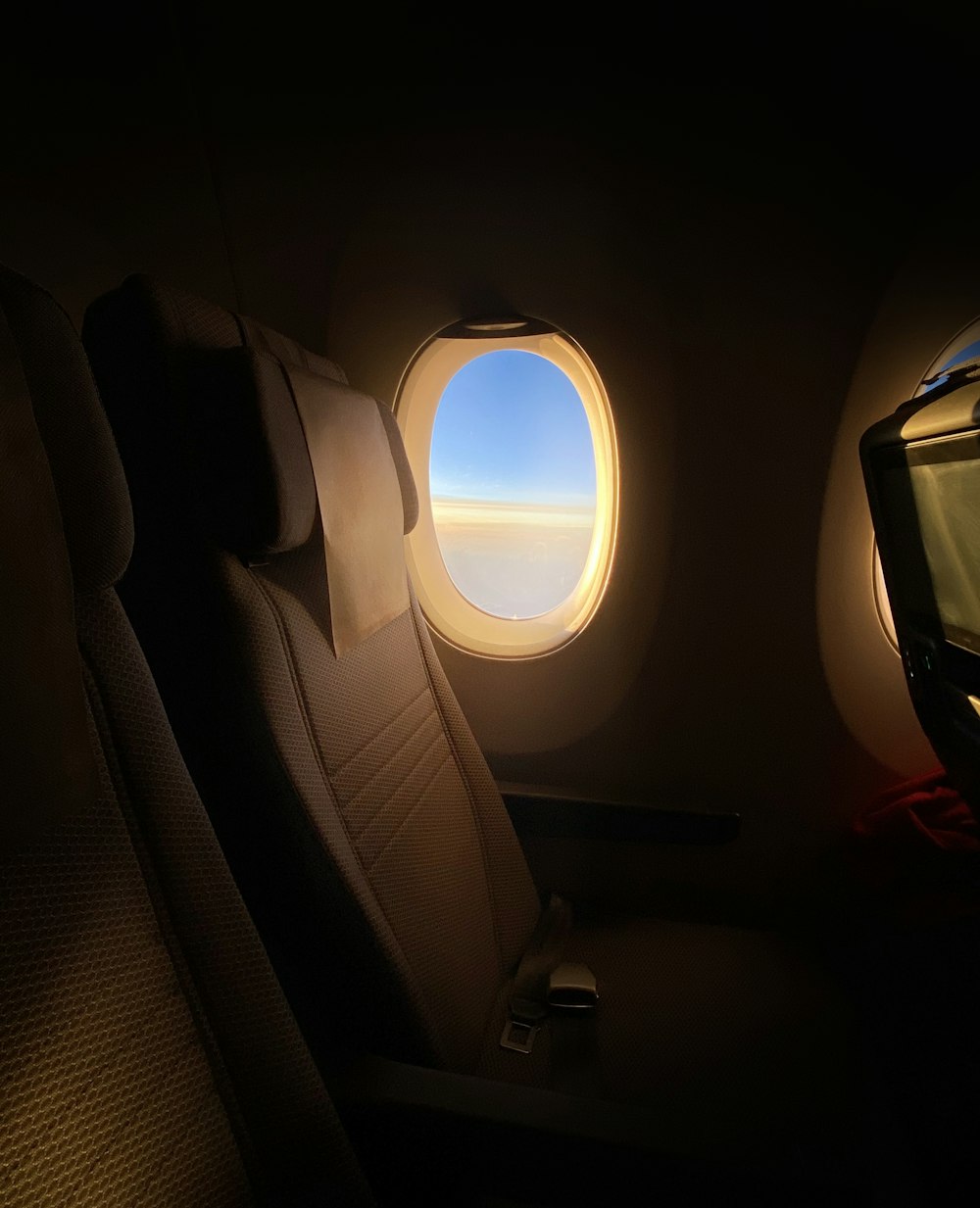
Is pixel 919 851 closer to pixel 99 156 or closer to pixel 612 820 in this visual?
pixel 612 820

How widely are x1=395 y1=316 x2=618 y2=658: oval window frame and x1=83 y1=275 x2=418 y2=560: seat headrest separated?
769mm

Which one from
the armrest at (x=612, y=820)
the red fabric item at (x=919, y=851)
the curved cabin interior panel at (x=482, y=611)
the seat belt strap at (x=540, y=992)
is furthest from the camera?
the armrest at (x=612, y=820)

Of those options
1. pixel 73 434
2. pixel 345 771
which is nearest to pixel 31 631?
pixel 73 434

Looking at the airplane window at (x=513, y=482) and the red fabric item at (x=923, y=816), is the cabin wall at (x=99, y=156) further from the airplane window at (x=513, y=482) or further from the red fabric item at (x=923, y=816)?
the red fabric item at (x=923, y=816)

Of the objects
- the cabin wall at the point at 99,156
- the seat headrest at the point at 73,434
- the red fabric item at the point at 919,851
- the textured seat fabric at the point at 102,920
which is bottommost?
the red fabric item at the point at 919,851

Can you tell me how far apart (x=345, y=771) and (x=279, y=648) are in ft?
0.72

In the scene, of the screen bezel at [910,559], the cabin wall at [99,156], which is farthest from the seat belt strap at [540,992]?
the cabin wall at [99,156]

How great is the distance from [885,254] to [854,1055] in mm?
1478

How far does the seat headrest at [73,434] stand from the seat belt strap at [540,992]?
1.01 m

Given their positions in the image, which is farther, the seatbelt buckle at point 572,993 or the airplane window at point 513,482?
the airplane window at point 513,482

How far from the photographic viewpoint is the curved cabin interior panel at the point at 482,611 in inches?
22.7

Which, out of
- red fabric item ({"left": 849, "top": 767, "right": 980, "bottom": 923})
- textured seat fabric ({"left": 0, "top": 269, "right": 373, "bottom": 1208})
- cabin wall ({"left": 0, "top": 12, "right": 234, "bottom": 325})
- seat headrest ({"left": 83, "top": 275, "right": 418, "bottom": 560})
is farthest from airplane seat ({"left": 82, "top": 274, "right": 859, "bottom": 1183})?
cabin wall ({"left": 0, "top": 12, "right": 234, "bottom": 325})

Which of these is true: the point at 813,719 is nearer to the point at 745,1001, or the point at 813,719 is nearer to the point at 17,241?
the point at 745,1001

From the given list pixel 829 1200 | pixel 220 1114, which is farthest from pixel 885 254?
pixel 220 1114
